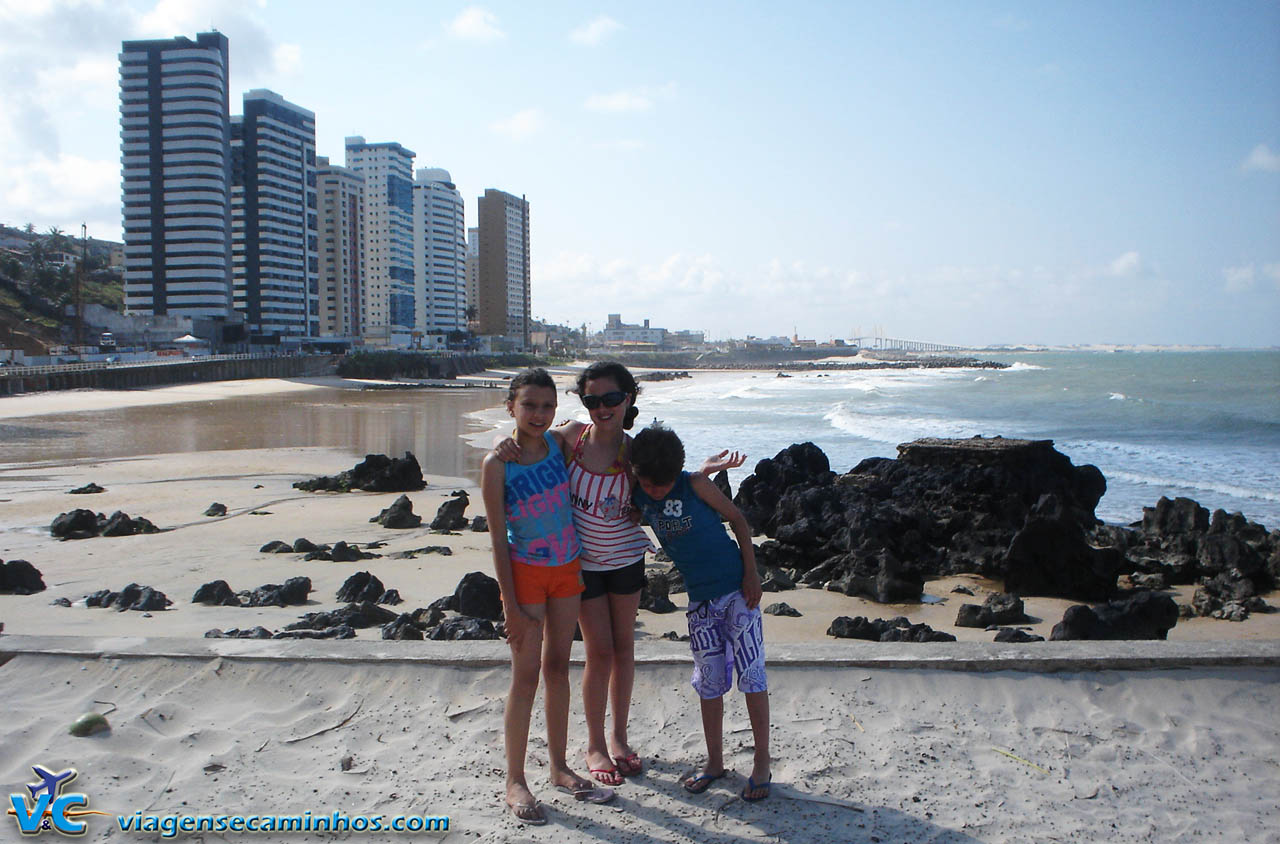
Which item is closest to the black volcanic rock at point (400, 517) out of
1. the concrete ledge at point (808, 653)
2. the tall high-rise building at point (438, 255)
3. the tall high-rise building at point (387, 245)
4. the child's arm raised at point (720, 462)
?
the concrete ledge at point (808, 653)

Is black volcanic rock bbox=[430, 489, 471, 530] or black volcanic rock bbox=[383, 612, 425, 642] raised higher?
black volcanic rock bbox=[383, 612, 425, 642]

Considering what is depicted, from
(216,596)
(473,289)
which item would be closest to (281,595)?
(216,596)

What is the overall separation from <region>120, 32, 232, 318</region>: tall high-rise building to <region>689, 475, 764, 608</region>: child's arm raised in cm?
9038

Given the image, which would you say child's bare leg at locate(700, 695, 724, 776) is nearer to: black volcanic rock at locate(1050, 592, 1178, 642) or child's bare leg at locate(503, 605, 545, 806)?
child's bare leg at locate(503, 605, 545, 806)

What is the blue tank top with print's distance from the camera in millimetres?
3172

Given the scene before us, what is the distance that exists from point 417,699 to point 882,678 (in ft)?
6.77

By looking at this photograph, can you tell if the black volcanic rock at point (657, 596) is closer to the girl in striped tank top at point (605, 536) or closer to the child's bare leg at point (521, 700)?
the girl in striped tank top at point (605, 536)

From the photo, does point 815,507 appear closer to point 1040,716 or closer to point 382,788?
point 1040,716

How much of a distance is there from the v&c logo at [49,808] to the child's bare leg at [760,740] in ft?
7.39

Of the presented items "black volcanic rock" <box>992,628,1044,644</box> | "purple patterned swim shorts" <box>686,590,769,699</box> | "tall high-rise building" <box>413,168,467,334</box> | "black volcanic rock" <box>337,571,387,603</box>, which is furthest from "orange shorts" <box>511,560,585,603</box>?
"tall high-rise building" <box>413,168,467,334</box>

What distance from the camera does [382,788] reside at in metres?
3.31

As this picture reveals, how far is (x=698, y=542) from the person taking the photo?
3.39 m

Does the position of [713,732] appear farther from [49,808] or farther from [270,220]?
[270,220]

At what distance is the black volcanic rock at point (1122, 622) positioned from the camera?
17.8 ft
